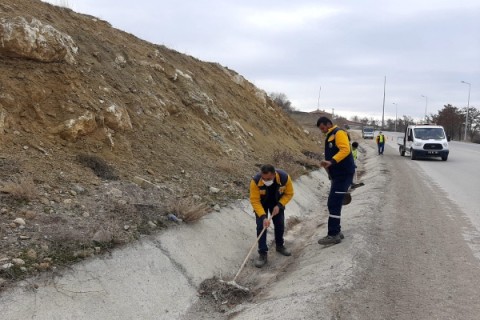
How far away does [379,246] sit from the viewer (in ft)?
21.6

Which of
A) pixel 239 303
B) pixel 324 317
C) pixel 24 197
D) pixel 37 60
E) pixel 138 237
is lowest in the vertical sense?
pixel 239 303

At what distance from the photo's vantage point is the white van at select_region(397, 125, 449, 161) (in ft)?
70.9

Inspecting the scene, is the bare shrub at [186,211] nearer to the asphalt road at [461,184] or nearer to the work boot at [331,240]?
the work boot at [331,240]

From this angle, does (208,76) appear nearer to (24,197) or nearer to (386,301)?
(24,197)

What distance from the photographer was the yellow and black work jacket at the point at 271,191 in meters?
6.45

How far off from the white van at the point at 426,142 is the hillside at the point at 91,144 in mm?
10456

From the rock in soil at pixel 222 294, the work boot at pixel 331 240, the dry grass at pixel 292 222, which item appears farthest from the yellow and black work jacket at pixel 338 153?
the dry grass at pixel 292 222

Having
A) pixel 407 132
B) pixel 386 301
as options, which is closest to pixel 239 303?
pixel 386 301

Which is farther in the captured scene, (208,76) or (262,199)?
(208,76)

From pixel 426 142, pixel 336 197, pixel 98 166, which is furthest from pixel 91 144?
pixel 426 142

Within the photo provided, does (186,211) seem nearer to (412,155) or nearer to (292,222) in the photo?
(292,222)

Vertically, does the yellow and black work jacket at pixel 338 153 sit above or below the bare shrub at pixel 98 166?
above

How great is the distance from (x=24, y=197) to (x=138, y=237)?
1475mm

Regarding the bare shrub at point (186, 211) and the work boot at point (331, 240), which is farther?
the work boot at point (331, 240)
